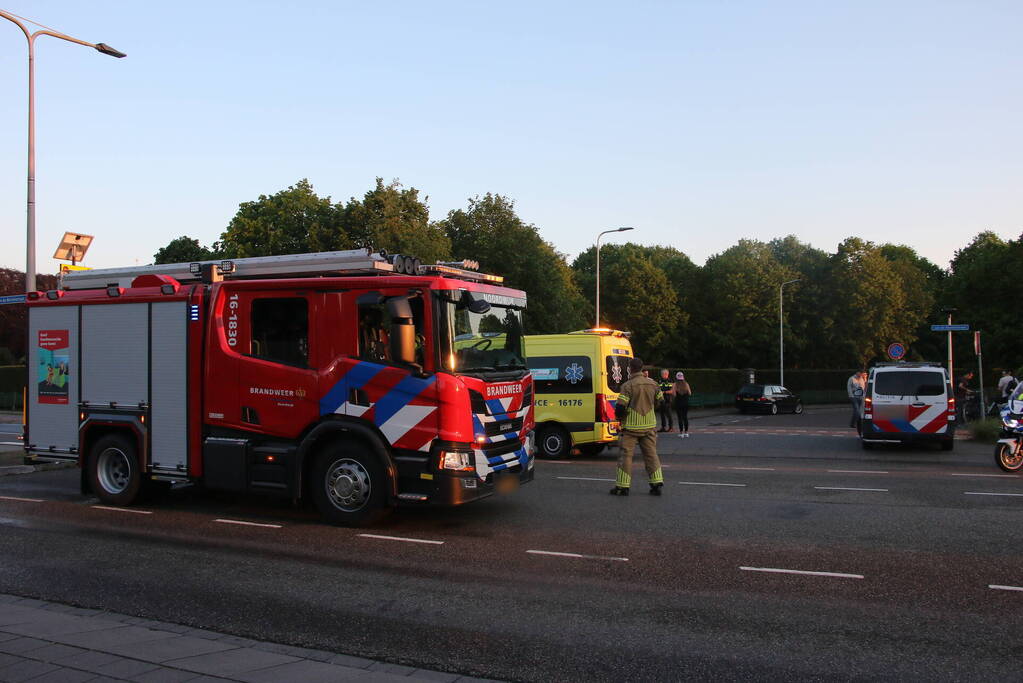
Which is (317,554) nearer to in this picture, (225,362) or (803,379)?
(225,362)

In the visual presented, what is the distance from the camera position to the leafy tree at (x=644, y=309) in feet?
203

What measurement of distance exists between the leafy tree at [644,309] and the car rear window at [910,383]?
43.0 m

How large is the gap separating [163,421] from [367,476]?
2.90 meters

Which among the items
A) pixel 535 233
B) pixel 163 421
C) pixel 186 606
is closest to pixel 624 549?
pixel 186 606

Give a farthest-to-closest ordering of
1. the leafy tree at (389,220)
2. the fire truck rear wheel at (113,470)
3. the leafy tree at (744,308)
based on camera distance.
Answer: the leafy tree at (744,308) < the leafy tree at (389,220) < the fire truck rear wheel at (113,470)

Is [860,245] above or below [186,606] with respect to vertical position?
above

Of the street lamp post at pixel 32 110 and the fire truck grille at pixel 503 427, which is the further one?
the street lamp post at pixel 32 110

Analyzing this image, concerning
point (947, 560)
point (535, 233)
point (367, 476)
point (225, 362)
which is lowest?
point (947, 560)

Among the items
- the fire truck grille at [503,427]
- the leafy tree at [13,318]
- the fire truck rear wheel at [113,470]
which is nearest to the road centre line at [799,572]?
the fire truck grille at [503,427]

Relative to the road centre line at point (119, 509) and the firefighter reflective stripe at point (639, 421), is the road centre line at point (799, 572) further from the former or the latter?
the road centre line at point (119, 509)

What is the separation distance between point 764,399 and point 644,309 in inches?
844

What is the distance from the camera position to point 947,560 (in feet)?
24.5

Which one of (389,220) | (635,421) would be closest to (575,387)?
(635,421)

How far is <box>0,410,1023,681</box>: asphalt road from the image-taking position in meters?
5.18
